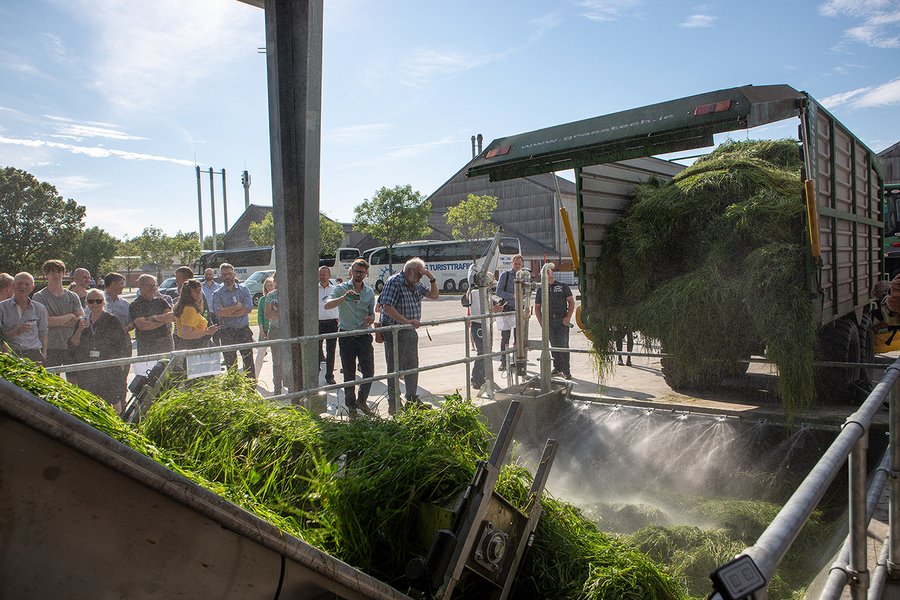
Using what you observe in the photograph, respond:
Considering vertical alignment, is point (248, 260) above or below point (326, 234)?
below

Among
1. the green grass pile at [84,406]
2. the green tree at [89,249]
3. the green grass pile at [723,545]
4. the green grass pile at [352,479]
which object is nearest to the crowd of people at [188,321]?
the green tree at [89,249]

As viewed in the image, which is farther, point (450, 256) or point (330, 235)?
point (330, 235)

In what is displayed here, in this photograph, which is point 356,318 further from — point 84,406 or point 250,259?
point 250,259

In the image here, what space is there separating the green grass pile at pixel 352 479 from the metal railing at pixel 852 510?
736 millimetres

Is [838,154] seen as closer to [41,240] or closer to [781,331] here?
[781,331]

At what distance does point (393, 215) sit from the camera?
46.6 meters

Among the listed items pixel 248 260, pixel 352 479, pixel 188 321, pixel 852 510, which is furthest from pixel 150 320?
pixel 248 260

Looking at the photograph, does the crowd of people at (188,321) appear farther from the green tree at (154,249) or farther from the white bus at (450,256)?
the green tree at (154,249)

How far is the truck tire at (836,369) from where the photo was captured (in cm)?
593

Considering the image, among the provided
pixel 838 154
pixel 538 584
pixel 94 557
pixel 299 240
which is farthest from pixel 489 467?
pixel 838 154

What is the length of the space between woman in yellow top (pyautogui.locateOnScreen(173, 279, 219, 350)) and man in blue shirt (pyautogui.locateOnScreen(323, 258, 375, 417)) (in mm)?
1624

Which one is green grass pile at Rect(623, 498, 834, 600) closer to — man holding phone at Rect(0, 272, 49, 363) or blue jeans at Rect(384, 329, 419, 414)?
blue jeans at Rect(384, 329, 419, 414)

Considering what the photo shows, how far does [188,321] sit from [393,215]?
132 feet

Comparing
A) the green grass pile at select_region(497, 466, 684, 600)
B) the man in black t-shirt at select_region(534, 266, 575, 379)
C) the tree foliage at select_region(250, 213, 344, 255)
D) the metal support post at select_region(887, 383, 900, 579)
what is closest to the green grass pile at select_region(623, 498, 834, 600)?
the metal support post at select_region(887, 383, 900, 579)
